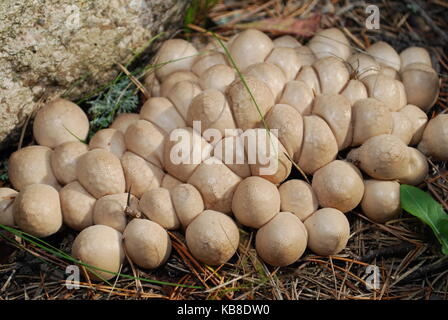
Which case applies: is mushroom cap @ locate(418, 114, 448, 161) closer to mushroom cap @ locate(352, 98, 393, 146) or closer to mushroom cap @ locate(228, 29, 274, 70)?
mushroom cap @ locate(352, 98, 393, 146)

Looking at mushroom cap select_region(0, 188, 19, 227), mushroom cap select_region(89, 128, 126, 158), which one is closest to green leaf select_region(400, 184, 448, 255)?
mushroom cap select_region(89, 128, 126, 158)

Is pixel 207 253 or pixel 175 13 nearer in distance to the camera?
pixel 207 253

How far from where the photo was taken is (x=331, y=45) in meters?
2.97

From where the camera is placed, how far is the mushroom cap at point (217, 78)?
2.66 meters

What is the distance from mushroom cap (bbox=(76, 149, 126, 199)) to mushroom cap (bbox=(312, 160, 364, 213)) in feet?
3.41

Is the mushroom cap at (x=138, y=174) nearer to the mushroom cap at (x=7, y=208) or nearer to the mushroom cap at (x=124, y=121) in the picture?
the mushroom cap at (x=124, y=121)

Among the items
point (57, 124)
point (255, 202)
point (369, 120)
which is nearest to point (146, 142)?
point (57, 124)

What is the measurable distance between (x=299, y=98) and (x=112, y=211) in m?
1.18

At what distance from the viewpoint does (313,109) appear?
2.59m

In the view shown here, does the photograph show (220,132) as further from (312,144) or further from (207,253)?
(207,253)

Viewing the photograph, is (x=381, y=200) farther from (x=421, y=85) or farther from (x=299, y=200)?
(x=421, y=85)

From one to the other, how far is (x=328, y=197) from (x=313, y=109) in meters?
0.51

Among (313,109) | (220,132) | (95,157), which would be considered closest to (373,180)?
(313,109)
